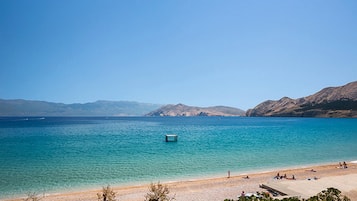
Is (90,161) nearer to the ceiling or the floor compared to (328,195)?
nearer to the floor

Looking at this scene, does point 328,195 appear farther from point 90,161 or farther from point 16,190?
point 90,161

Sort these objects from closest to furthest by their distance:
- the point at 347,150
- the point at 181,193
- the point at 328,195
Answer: the point at 328,195 < the point at 181,193 < the point at 347,150

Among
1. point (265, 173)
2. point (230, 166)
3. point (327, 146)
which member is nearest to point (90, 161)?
point (230, 166)

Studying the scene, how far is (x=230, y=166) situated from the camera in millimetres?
42562

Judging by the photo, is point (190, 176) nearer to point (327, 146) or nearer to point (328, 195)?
point (328, 195)

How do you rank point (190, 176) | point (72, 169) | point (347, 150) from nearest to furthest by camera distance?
point (190, 176) → point (72, 169) → point (347, 150)

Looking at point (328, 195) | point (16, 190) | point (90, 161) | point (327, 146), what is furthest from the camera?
point (327, 146)

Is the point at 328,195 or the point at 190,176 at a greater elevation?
the point at 328,195

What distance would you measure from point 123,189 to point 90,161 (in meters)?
18.6

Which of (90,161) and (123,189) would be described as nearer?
(123,189)

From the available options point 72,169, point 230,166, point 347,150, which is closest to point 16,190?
point 72,169

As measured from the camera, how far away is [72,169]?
40594mm

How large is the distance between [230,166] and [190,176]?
29.4ft

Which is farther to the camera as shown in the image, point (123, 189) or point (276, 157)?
point (276, 157)
